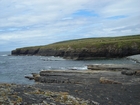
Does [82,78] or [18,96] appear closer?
[18,96]

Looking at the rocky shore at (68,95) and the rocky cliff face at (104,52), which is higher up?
the rocky cliff face at (104,52)

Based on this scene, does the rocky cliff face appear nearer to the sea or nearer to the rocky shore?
the sea

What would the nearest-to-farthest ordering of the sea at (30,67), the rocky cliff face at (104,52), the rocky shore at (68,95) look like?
the rocky shore at (68,95) → the sea at (30,67) → the rocky cliff face at (104,52)

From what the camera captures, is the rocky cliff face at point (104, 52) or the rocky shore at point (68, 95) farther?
the rocky cliff face at point (104, 52)

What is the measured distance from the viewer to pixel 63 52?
526 ft

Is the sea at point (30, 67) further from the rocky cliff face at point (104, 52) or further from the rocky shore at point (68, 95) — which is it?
the rocky cliff face at point (104, 52)

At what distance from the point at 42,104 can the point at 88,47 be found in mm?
125898

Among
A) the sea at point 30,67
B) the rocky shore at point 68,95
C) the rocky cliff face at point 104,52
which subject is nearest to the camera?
the rocky shore at point 68,95

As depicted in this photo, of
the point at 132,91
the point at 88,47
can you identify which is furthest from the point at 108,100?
the point at 88,47

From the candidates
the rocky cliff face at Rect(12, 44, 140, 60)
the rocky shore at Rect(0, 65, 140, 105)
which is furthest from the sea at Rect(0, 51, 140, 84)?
the rocky cliff face at Rect(12, 44, 140, 60)

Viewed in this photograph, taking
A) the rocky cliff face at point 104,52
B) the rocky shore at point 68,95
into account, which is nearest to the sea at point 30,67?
the rocky shore at point 68,95

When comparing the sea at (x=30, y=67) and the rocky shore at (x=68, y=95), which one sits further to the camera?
the sea at (x=30, y=67)

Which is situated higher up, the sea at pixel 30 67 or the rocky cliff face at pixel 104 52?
the rocky cliff face at pixel 104 52

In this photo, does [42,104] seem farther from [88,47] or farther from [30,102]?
[88,47]
